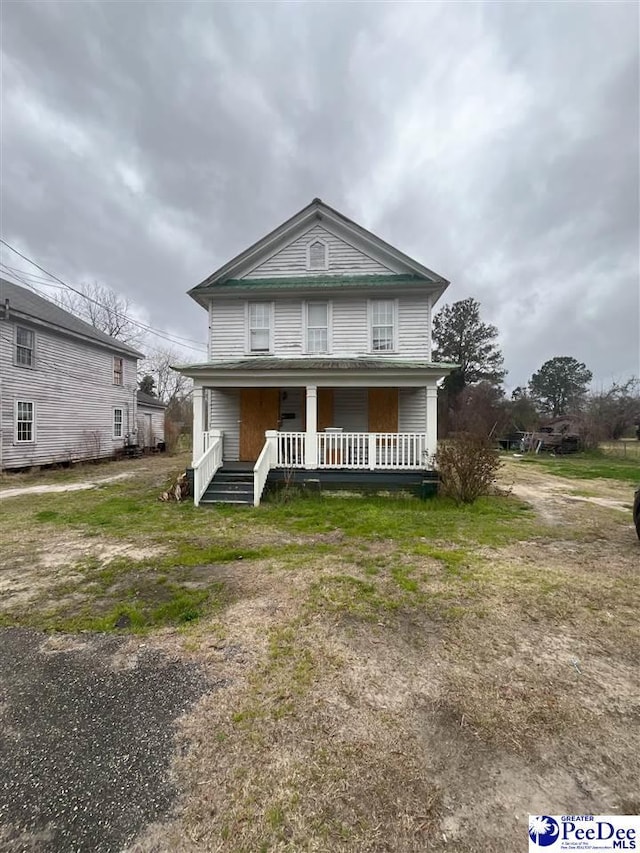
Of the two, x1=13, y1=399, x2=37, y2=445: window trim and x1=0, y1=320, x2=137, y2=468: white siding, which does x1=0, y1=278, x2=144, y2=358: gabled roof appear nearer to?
x1=0, y1=320, x2=137, y2=468: white siding

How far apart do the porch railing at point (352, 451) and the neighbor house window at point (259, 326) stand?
367cm

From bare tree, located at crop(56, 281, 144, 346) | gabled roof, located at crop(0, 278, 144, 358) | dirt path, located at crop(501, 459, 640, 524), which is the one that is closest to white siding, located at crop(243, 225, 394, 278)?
dirt path, located at crop(501, 459, 640, 524)

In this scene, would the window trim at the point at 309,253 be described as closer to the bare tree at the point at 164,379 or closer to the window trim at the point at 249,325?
the window trim at the point at 249,325

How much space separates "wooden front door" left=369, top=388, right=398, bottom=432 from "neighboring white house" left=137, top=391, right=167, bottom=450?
16.9 metres

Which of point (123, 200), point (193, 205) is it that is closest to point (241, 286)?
point (193, 205)

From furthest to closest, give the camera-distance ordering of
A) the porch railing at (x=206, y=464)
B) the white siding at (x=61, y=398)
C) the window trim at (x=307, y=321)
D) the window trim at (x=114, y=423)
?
the window trim at (x=114, y=423) → the white siding at (x=61, y=398) → the window trim at (x=307, y=321) → the porch railing at (x=206, y=464)

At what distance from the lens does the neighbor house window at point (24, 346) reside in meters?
14.6

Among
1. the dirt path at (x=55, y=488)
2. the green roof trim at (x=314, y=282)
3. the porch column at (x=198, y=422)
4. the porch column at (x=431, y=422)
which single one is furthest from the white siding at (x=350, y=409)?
the dirt path at (x=55, y=488)

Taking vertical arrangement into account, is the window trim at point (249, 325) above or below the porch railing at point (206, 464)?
above

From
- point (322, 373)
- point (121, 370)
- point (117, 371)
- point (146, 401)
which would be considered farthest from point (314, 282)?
point (146, 401)

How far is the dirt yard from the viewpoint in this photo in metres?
1.76

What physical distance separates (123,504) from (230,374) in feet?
13.6

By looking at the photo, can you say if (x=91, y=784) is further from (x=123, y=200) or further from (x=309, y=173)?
(x=123, y=200)

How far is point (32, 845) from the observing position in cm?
163
